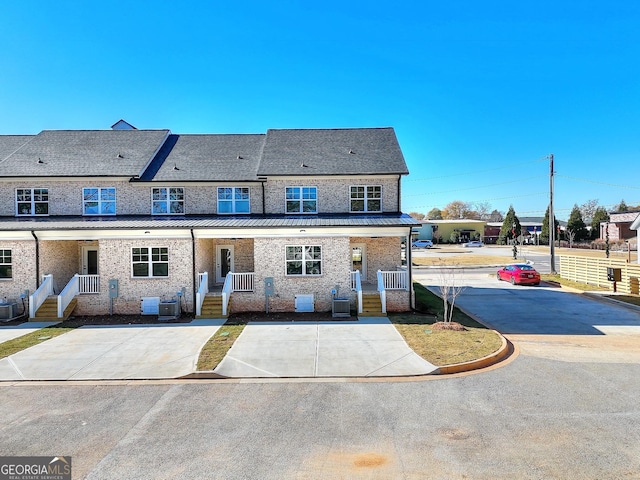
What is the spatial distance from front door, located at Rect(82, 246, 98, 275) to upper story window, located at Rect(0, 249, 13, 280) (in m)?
3.01

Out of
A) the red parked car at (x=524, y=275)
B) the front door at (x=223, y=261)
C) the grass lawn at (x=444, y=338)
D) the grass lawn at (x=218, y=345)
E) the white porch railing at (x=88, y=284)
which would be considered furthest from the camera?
the red parked car at (x=524, y=275)

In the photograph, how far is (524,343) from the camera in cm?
1166

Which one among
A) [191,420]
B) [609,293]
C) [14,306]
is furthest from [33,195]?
[609,293]

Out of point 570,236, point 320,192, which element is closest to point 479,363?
point 320,192

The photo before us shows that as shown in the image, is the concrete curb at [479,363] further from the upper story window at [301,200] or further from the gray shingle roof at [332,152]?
the upper story window at [301,200]

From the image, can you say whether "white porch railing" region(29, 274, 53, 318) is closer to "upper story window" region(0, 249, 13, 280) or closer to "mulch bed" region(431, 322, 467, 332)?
"upper story window" region(0, 249, 13, 280)

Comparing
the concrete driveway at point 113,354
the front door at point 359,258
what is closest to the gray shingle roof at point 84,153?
the concrete driveway at point 113,354

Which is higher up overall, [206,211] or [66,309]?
[206,211]

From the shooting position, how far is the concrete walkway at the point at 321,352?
938 centimetres

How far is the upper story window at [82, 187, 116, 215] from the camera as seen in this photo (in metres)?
18.9

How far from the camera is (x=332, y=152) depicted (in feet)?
68.2

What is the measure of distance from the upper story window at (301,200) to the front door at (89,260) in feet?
33.8

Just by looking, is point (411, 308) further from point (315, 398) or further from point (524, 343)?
point (315, 398)

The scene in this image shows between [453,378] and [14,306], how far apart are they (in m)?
17.8
